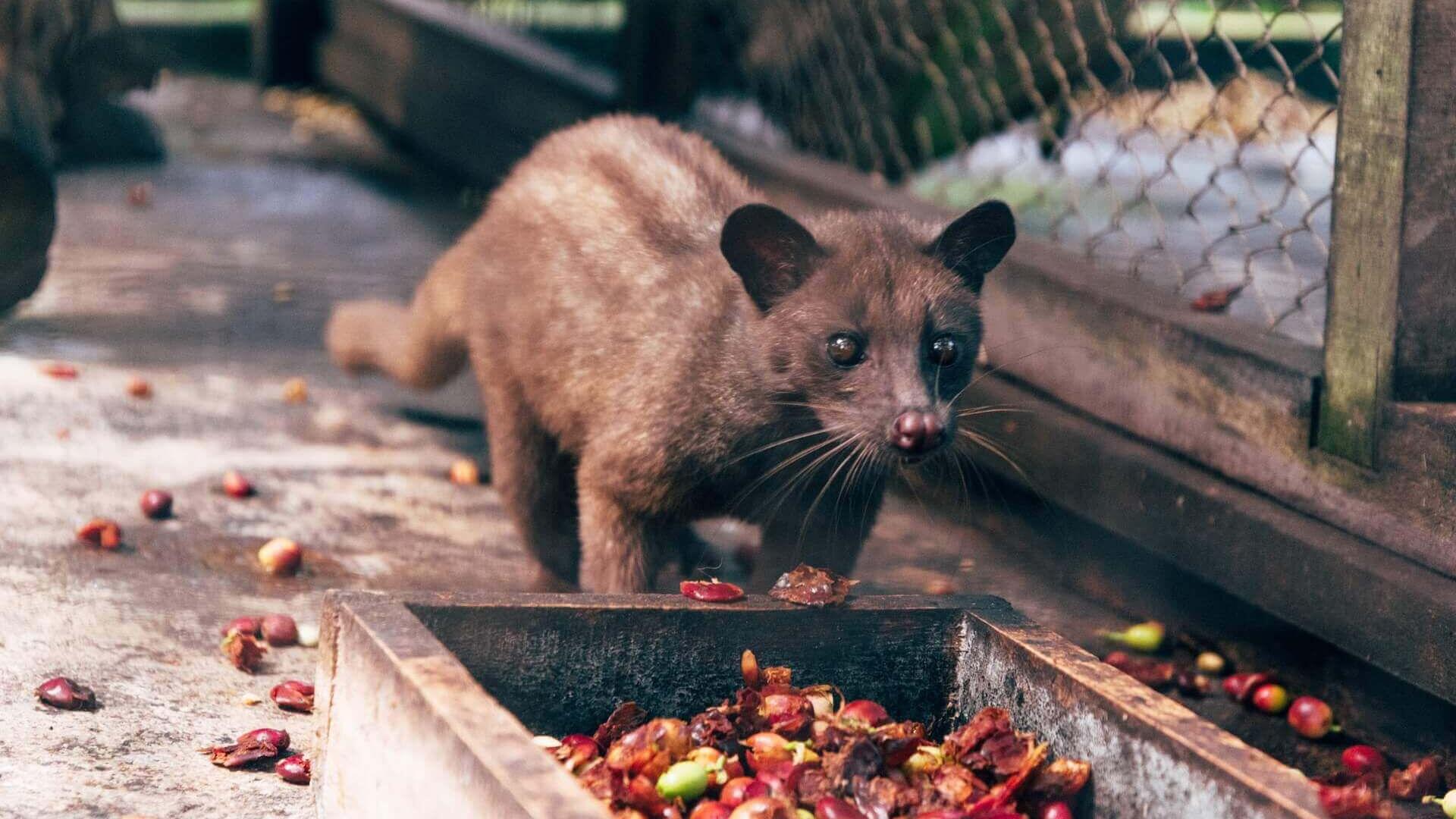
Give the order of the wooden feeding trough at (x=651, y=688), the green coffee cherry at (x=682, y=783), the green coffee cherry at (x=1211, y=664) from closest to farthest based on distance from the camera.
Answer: the wooden feeding trough at (x=651, y=688)
the green coffee cherry at (x=682, y=783)
the green coffee cherry at (x=1211, y=664)

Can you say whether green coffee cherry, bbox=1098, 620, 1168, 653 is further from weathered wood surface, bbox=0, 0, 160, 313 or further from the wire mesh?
weathered wood surface, bbox=0, 0, 160, 313

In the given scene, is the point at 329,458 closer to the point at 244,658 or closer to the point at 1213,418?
the point at 244,658

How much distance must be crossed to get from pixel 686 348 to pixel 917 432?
0.61 m

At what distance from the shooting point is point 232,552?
3.83 meters

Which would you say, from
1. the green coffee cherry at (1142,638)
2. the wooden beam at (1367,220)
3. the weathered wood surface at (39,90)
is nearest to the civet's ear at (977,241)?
the wooden beam at (1367,220)

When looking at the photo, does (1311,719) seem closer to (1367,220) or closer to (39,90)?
(1367,220)

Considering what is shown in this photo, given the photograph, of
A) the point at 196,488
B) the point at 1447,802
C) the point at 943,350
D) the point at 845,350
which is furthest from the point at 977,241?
the point at 196,488

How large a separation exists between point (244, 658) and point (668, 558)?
3.87 ft

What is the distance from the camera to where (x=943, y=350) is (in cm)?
312

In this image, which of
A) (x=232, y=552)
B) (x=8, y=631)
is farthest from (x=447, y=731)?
(x=232, y=552)

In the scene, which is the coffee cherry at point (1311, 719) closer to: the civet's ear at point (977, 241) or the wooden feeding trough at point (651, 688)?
the wooden feeding trough at point (651, 688)

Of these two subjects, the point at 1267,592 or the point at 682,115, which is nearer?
the point at 1267,592

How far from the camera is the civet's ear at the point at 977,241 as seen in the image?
3.17m

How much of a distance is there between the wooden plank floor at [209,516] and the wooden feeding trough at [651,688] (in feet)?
1.26
